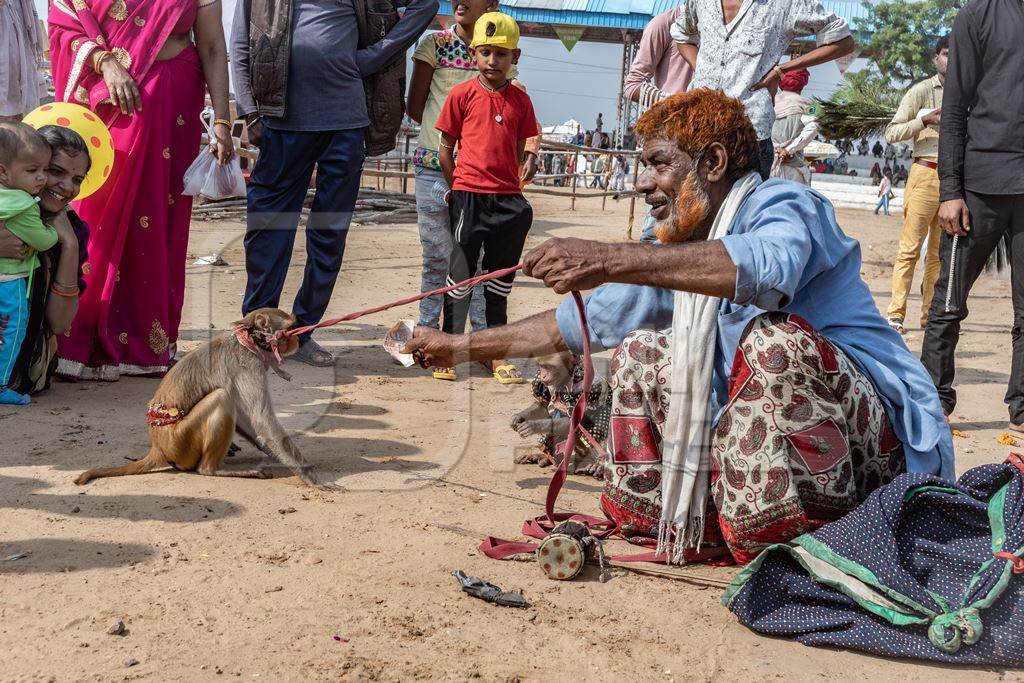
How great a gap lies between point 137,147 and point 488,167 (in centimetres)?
211

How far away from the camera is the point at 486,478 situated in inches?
179

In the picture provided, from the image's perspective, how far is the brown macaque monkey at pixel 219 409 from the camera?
4242 millimetres

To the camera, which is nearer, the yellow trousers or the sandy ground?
the sandy ground

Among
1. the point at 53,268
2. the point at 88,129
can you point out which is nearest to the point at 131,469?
the point at 53,268

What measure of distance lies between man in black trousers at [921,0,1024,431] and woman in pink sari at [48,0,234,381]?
425cm

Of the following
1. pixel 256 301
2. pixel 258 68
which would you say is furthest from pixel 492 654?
pixel 258 68

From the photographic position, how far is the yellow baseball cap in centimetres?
620

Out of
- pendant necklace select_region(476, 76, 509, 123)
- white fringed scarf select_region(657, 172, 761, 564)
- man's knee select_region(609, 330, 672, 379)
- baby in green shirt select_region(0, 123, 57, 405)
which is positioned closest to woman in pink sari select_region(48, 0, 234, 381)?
baby in green shirt select_region(0, 123, 57, 405)

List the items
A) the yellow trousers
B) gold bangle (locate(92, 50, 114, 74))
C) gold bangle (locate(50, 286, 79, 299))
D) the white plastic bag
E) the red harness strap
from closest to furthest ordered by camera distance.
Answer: the red harness strap < gold bangle (locate(50, 286, 79, 299)) < gold bangle (locate(92, 50, 114, 74)) < the white plastic bag < the yellow trousers

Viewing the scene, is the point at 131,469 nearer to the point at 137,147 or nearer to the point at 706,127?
the point at 137,147

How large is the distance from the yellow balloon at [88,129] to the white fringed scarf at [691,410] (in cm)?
353

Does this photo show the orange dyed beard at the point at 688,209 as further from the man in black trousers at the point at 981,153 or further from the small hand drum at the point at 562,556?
the man in black trousers at the point at 981,153

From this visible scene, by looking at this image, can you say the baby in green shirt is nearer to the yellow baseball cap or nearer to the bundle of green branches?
the yellow baseball cap

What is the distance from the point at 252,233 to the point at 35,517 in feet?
9.45
